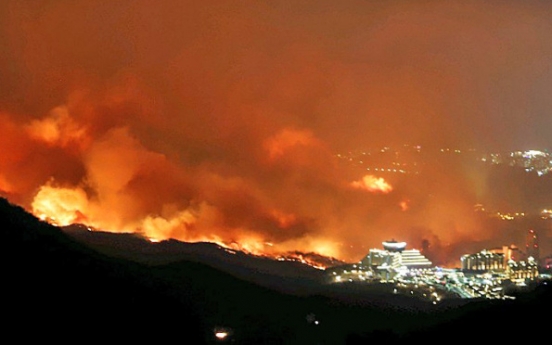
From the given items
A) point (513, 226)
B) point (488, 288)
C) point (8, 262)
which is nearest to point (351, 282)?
point (488, 288)

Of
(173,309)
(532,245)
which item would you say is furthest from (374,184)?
(173,309)

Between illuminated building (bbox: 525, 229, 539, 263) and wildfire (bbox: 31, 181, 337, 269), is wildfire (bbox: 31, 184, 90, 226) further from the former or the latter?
illuminated building (bbox: 525, 229, 539, 263)

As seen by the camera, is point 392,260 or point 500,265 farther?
point 500,265

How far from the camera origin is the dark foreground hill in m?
25.1

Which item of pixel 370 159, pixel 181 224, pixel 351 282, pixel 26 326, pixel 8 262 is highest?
pixel 370 159

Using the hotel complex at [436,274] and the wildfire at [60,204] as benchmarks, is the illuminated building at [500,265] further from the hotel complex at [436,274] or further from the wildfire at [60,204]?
the wildfire at [60,204]

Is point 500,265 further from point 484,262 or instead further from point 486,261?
point 484,262

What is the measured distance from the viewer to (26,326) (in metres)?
23.3

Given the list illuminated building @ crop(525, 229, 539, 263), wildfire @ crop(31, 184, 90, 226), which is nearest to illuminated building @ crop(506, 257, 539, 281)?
illuminated building @ crop(525, 229, 539, 263)

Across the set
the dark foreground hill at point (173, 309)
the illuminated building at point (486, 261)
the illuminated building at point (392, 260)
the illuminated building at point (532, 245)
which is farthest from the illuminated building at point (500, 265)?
the dark foreground hill at point (173, 309)

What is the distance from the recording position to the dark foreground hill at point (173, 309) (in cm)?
2512

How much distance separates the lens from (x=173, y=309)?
30.3 meters

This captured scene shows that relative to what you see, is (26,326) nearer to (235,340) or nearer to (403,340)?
(235,340)

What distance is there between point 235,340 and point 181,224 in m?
29.5
